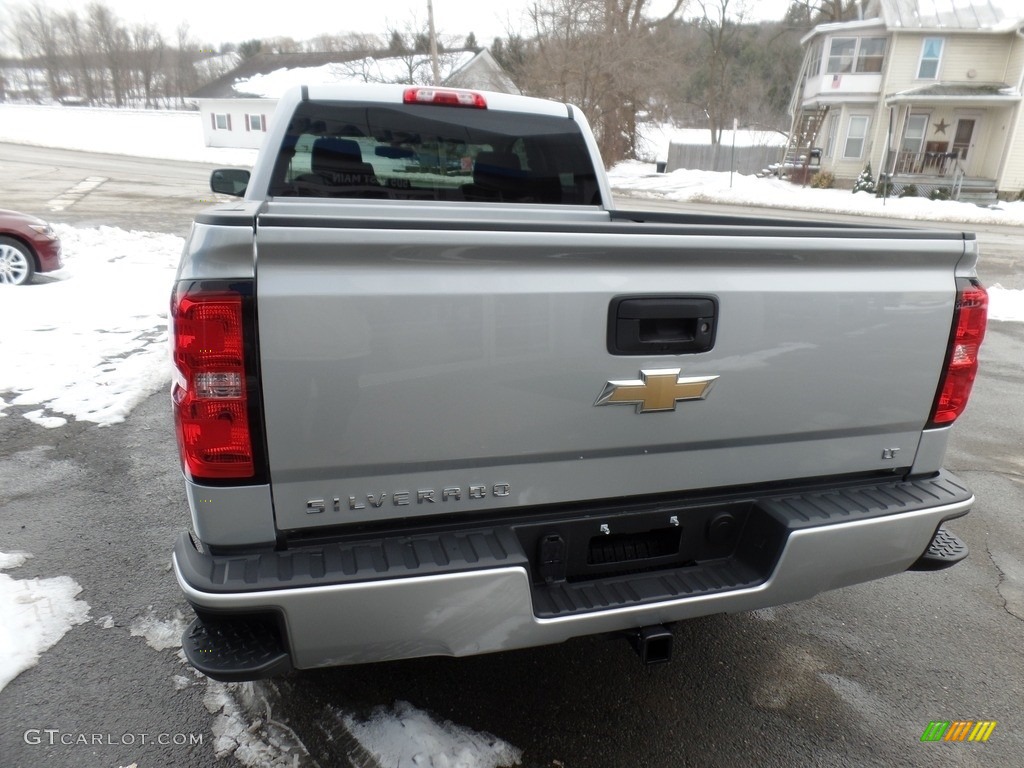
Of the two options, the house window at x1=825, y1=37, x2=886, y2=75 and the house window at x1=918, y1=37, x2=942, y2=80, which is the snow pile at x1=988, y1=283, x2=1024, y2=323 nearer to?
the house window at x1=918, y1=37, x2=942, y2=80

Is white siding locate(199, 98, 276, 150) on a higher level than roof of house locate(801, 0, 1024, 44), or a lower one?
lower

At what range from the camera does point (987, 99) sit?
27.2 m

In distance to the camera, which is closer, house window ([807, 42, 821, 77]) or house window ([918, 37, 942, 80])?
house window ([918, 37, 942, 80])

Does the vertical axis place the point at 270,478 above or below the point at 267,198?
below

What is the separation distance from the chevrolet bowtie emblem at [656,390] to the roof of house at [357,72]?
38990 mm

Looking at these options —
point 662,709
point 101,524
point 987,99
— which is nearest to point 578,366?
point 662,709

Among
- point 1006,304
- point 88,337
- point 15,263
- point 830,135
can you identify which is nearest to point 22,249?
point 15,263

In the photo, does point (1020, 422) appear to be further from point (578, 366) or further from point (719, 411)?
point (578, 366)

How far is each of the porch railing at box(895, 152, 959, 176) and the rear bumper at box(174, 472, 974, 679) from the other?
106 ft

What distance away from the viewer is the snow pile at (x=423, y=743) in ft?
7.63

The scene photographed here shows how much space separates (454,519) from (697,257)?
105cm

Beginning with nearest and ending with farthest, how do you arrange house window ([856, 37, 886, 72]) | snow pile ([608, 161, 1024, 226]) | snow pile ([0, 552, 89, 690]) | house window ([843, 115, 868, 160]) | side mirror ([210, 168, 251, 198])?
1. snow pile ([0, 552, 89, 690])
2. side mirror ([210, 168, 251, 198])
3. snow pile ([608, 161, 1024, 226])
4. house window ([856, 37, 886, 72])
5. house window ([843, 115, 868, 160])

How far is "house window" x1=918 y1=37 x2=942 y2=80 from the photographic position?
29.2 m

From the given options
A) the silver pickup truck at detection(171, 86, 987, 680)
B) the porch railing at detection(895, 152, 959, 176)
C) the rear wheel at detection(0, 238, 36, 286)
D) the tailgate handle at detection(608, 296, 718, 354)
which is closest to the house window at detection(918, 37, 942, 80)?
the porch railing at detection(895, 152, 959, 176)
